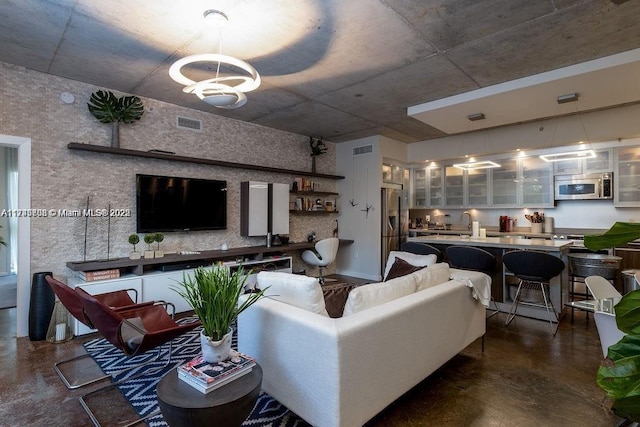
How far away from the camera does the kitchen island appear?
153 inches

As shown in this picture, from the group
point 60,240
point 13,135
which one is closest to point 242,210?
point 60,240

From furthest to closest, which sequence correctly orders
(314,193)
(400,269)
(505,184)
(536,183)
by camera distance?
(314,193) → (505,184) → (536,183) → (400,269)

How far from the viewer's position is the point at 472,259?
3973 mm

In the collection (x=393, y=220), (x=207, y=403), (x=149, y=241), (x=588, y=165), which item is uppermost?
(x=588, y=165)

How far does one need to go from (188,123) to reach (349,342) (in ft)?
13.7

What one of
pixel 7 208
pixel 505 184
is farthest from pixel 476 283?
pixel 7 208

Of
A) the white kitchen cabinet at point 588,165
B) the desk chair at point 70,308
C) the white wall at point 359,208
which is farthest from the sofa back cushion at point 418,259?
the white kitchen cabinet at point 588,165

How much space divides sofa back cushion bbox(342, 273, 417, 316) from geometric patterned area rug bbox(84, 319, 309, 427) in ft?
2.58

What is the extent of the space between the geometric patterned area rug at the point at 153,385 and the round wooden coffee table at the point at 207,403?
22.8 inches

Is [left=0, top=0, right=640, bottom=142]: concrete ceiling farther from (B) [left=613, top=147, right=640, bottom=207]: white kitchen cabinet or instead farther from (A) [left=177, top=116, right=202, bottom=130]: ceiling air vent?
(B) [left=613, top=147, right=640, bottom=207]: white kitchen cabinet

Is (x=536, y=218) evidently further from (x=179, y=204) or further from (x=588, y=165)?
(x=179, y=204)

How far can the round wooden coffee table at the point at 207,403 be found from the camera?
1.43 meters

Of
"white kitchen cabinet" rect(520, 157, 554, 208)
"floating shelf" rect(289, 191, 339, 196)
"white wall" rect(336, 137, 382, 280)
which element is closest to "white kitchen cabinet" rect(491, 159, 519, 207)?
"white kitchen cabinet" rect(520, 157, 554, 208)

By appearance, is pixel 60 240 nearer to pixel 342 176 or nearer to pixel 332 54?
pixel 332 54
